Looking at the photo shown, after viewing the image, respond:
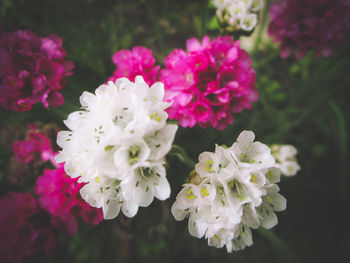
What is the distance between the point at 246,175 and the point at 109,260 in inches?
42.8

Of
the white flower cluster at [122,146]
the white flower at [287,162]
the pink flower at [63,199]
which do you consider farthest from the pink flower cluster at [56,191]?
the white flower at [287,162]

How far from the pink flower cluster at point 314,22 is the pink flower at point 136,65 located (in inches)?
19.8

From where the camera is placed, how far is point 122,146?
0.47 metres

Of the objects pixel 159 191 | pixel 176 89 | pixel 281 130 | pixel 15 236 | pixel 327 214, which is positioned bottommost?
pixel 327 214

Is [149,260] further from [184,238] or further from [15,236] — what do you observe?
[15,236]

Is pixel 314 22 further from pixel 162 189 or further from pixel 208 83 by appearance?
pixel 162 189

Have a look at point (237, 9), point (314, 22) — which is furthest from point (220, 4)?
point (314, 22)

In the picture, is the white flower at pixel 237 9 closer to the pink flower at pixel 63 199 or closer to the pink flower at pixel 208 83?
the pink flower at pixel 208 83

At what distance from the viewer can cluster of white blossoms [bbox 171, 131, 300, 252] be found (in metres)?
0.51

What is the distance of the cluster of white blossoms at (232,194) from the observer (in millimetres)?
510

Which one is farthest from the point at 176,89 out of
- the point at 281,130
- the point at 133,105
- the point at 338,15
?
the point at 281,130

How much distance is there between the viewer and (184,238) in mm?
1323

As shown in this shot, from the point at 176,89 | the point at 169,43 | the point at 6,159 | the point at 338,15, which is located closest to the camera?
the point at 176,89

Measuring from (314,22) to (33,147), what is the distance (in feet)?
3.49
